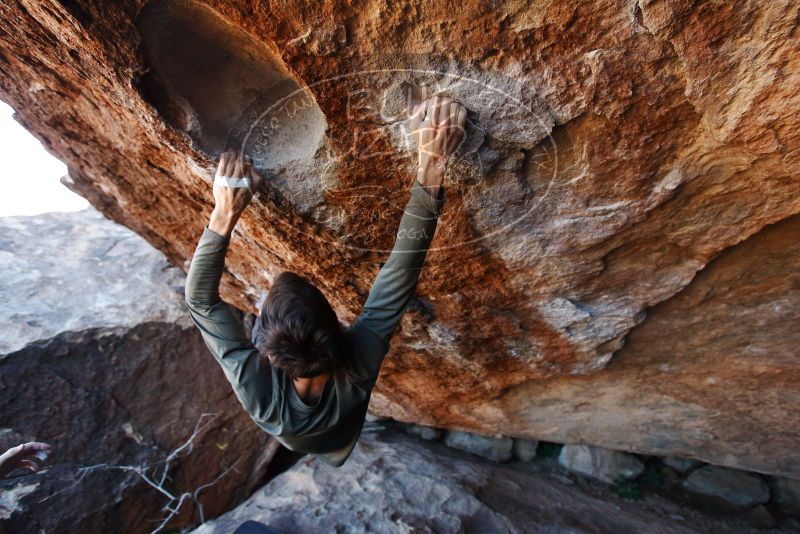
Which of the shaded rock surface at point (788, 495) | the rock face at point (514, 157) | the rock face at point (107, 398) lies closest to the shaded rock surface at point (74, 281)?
the rock face at point (107, 398)

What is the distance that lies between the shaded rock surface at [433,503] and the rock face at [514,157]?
80 centimetres

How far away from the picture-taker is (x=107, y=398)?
9.88 ft

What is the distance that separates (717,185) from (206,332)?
1.68m

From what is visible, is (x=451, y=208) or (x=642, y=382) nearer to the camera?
(x=451, y=208)

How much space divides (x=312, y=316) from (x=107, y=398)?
8.54 ft

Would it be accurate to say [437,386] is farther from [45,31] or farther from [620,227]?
[45,31]

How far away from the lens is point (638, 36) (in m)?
1.12

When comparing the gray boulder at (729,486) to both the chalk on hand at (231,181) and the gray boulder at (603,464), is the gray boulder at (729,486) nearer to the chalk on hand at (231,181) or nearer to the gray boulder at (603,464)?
the gray boulder at (603,464)

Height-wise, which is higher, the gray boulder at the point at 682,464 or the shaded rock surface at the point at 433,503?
the gray boulder at the point at 682,464

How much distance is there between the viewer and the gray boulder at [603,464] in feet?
10.9

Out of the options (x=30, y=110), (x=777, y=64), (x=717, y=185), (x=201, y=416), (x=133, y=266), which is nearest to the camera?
(x=777, y=64)

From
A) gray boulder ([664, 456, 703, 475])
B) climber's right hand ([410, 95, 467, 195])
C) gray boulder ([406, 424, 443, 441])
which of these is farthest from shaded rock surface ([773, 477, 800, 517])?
climber's right hand ([410, 95, 467, 195])

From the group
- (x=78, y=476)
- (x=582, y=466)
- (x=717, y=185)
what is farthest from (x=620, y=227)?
(x=78, y=476)

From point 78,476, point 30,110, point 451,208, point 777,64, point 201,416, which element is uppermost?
point 30,110
